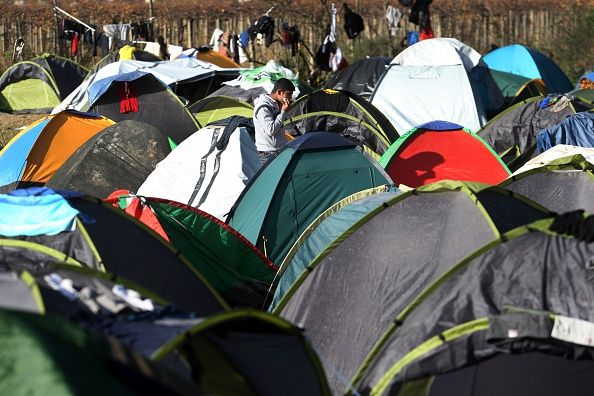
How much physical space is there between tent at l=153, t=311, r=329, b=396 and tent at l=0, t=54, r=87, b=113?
1576 cm

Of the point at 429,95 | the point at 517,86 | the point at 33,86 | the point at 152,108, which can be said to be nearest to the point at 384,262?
the point at 152,108

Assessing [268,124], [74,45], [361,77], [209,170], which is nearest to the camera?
[268,124]

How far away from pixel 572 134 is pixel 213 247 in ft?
16.4

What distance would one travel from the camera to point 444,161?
11.4 meters

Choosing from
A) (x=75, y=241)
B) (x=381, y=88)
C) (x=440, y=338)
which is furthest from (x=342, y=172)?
(x=381, y=88)

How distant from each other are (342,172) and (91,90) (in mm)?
6337

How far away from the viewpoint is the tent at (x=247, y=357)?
4051 mm

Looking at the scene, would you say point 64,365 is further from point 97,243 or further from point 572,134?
point 572,134

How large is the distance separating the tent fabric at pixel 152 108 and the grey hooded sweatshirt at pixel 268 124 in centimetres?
393

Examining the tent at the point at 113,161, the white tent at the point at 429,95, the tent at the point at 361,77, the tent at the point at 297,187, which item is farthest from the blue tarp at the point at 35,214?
the tent at the point at 361,77

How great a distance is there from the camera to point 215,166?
1002 centimetres

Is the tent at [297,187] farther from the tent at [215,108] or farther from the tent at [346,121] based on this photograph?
the tent at [215,108]

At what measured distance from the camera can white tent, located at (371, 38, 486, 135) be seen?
15344mm

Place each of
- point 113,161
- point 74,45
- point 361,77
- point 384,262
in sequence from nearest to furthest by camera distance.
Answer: point 384,262 < point 113,161 < point 361,77 < point 74,45
